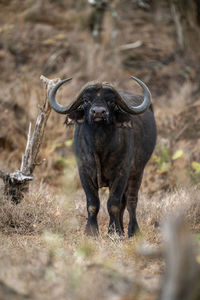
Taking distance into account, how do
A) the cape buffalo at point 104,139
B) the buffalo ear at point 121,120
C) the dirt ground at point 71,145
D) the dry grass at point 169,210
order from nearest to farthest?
1. the dirt ground at point 71,145
2. the cape buffalo at point 104,139
3. the buffalo ear at point 121,120
4. the dry grass at point 169,210

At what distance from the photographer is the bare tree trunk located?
7633 millimetres

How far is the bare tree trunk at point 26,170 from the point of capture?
763cm

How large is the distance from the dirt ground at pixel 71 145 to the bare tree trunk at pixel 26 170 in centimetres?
23

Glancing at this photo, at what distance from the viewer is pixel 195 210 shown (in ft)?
25.9

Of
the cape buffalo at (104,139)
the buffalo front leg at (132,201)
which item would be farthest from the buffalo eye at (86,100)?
the buffalo front leg at (132,201)

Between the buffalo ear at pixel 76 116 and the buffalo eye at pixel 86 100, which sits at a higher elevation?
the buffalo eye at pixel 86 100

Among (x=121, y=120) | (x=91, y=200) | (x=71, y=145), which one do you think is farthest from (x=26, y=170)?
(x=71, y=145)

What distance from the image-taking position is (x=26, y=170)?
7844 mm

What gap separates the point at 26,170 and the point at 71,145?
4.67m

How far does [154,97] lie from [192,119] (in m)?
3.76

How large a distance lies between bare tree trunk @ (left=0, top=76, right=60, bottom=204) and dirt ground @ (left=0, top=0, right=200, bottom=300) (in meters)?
0.23

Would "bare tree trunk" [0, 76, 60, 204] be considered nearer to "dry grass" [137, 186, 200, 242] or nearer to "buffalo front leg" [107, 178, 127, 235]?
"buffalo front leg" [107, 178, 127, 235]

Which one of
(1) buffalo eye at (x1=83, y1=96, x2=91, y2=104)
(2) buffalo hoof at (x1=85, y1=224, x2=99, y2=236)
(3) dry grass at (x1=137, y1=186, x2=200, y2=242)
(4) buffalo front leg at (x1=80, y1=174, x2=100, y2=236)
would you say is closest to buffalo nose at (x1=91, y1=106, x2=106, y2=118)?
(1) buffalo eye at (x1=83, y1=96, x2=91, y2=104)

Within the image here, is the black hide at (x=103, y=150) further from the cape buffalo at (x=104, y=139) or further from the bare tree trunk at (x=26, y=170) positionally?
the bare tree trunk at (x=26, y=170)
